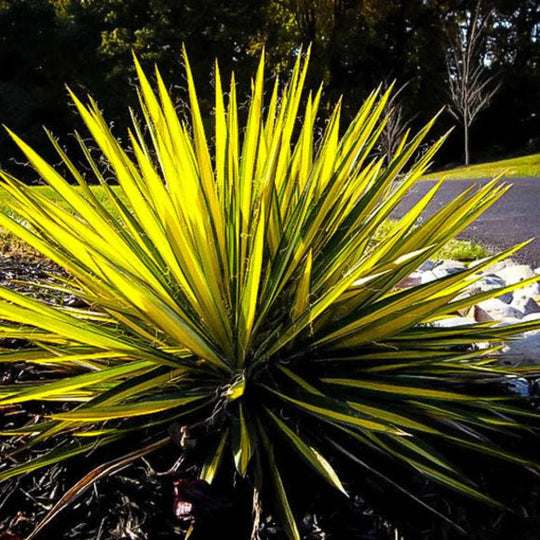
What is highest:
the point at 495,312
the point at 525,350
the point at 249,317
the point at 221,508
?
the point at 249,317

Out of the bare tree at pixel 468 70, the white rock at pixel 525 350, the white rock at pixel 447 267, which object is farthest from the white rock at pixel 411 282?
the bare tree at pixel 468 70

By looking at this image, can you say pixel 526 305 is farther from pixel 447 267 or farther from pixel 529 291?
pixel 447 267

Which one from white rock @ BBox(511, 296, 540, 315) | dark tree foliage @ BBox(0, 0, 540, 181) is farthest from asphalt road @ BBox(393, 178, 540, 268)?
dark tree foliage @ BBox(0, 0, 540, 181)

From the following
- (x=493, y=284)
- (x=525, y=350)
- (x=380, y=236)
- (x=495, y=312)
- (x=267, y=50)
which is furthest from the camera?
(x=267, y=50)

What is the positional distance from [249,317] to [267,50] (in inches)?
977

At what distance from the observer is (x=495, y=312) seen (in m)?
3.00

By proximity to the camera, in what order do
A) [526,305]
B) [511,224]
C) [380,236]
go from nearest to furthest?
1. [526,305]
2. [380,236]
3. [511,224]

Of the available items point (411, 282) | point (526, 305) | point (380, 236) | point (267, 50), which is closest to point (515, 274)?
point (526, 305)

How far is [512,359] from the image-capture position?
2301 mm

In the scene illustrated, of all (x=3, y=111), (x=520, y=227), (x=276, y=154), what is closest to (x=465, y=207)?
(x=276, y=154)

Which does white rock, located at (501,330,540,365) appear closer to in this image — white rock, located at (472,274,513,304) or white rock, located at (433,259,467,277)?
white rock, located at (472,274,513,304)

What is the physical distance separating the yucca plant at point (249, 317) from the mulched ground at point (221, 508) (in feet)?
0.18

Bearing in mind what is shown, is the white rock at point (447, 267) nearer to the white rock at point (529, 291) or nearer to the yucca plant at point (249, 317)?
the white rock at point (529, 291)

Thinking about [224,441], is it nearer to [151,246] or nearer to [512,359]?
[151,246]
